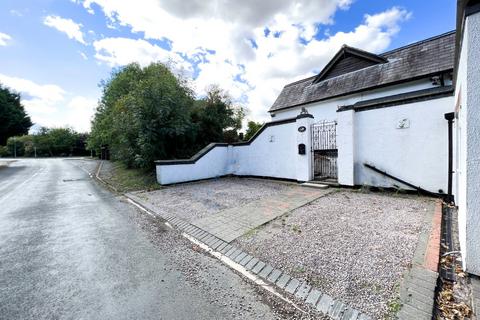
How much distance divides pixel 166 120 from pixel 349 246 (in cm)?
943

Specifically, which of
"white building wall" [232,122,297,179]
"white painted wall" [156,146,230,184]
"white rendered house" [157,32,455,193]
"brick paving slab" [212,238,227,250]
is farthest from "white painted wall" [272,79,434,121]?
"brick paving slab" [212,238,227,250]

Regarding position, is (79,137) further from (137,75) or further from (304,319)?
(304,319)

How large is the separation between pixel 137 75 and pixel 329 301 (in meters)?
17.9

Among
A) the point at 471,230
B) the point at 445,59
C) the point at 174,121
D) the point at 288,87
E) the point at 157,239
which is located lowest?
the point at 157,239

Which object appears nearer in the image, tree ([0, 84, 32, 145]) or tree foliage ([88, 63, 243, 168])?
tree foliage ([88, 63, 243, 168])

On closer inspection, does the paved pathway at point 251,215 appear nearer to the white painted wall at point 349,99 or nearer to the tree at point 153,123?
the tree at point 153,123

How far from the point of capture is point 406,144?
6.06 meters

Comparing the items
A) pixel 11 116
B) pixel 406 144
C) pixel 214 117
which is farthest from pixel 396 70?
pixel 11 116

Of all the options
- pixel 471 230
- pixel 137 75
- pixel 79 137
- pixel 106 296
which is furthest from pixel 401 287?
pixel 79 137

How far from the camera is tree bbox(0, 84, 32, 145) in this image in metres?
30.6

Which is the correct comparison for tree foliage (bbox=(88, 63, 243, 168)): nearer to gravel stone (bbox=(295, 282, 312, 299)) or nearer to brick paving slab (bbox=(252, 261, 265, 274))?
brick paving slab (bbox=(252, 261, 265, 274))

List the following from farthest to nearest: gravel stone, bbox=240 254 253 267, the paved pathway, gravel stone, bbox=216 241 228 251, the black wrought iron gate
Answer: the black wrought iron gate → the paved pathway → gravel stone, bbox=216 241 228 251 → gravel stone, bbox=240 254 253 267

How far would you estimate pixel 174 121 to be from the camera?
10.4 metres

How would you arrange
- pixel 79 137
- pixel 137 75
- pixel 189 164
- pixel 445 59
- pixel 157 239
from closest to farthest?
pixel 157 239 → pixel 445 59 → pixel 189 164 → pixel 137 75 → pixel 79 137
